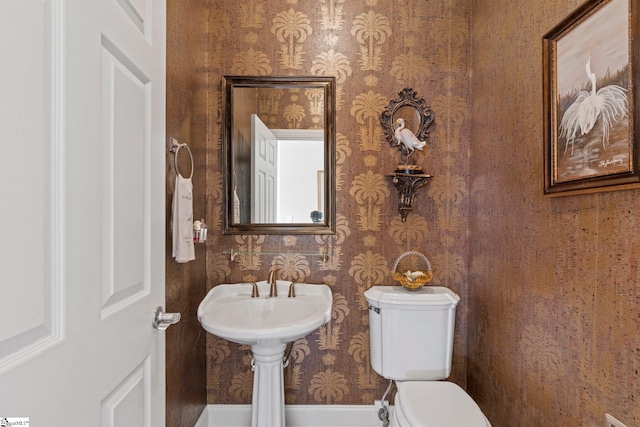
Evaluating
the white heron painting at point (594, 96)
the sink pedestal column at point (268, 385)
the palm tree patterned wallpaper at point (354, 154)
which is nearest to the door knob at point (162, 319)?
the sink pedestal column at point (268, 385)

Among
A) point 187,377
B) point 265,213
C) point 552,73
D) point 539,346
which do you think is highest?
point 552,73

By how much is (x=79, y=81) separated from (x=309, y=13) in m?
1.61

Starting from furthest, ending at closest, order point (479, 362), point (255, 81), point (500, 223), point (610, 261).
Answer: point (255, 81) → point (479, 362) → point (500, 223) → point (610, 261)

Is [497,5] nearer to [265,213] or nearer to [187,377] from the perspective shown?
[265,213]

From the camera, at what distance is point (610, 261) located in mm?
987

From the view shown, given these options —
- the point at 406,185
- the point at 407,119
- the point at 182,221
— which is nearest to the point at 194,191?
the point at 182,221

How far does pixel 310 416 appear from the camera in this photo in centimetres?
193

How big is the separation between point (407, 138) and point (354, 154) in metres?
0.29

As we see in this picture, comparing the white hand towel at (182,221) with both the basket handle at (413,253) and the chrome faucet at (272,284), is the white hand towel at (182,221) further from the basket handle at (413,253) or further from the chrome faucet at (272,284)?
the basket handle at (413,253)

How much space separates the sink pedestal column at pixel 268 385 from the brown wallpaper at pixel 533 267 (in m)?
1.00

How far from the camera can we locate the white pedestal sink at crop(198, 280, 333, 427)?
4.56 ft

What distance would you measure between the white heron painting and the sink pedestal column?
4.38ft

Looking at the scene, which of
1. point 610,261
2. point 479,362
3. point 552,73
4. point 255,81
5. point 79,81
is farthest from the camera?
point 255,81

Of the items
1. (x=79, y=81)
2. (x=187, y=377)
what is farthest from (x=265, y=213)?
(x=79, y=81)
